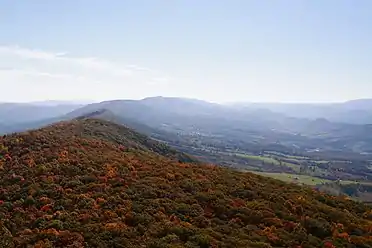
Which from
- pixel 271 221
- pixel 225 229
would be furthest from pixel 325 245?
pixel 225 229

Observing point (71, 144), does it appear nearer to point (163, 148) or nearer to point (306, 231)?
point (306, 231)

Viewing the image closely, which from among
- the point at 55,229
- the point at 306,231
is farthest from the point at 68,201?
the point at 306,231

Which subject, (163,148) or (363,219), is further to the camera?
(163,148)

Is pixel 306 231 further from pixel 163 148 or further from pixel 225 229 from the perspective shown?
pixel 163 148

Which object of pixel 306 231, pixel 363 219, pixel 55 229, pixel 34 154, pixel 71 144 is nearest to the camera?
pixel 55 229

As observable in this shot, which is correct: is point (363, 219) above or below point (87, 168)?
below

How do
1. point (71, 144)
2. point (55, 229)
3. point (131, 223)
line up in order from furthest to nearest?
point (71, 144) < point (131, 223) < point (55, 229)
